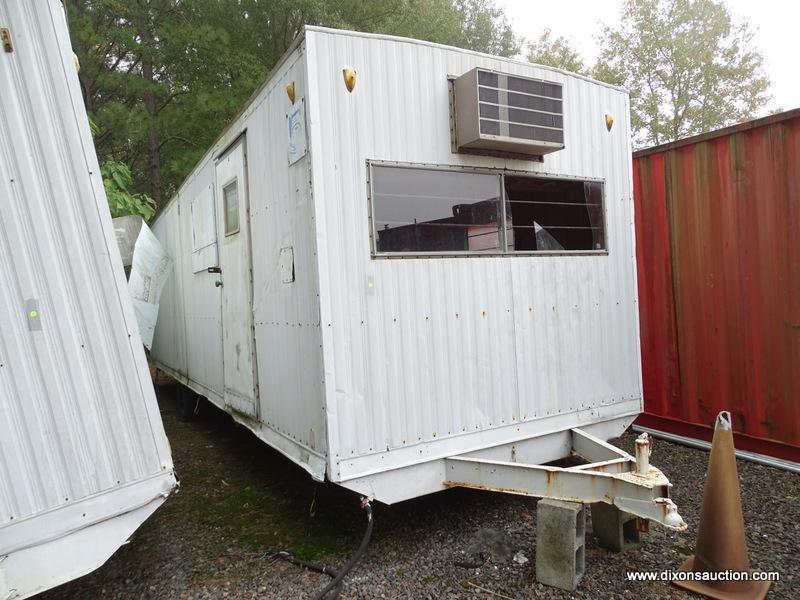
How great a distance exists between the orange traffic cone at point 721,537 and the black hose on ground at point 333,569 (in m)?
1.57

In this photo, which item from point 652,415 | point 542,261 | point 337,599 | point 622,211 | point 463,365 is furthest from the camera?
point 652,415

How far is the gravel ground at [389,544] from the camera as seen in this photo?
2734 mm

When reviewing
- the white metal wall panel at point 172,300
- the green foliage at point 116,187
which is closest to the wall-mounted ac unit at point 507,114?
the white metal wall panel at point 172,300

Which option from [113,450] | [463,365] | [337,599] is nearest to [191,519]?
[337,599]

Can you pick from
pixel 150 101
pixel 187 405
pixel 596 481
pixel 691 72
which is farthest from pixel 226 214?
pixel 691 72

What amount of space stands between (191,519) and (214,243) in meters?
2.23

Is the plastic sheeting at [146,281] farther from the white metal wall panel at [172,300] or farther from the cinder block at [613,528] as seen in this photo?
the cinder block at [613,528]

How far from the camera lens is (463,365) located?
10.5ft

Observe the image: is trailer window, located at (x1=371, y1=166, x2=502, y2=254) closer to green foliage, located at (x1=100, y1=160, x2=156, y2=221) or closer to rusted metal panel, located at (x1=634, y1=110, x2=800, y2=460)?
rusted metal panel, located at (x1=634, y1=110, x2=800, y2=460)

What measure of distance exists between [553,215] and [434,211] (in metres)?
0.98

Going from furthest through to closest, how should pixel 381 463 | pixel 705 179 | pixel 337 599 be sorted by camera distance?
pixel 705 179
pixel 381 463
pixel 337 599

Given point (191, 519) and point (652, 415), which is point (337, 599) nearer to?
point (191, 519)

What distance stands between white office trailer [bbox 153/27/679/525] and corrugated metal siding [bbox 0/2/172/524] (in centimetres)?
97

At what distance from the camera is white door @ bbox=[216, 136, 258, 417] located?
152 inches
